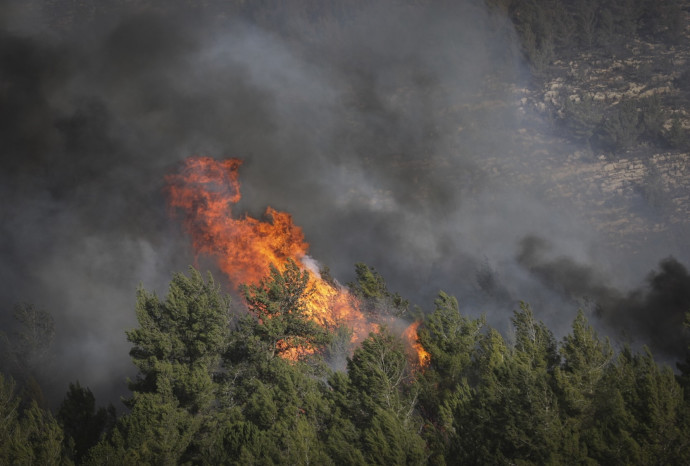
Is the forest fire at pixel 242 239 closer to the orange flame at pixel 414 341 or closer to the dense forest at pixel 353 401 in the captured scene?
the orange flame at pixel 414 341

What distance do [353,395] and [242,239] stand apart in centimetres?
2804

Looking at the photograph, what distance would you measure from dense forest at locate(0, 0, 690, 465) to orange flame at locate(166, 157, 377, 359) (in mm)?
2523

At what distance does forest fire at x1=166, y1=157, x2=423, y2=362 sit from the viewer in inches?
1822

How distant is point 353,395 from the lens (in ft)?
97.0

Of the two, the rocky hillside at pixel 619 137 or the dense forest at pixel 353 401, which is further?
the rocky hillside at pixel 619 137

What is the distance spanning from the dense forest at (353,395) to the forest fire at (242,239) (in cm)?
270

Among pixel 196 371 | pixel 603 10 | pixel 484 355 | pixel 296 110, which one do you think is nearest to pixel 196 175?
pixel 296 110

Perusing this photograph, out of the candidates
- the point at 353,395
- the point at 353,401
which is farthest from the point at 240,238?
the point at 353,401

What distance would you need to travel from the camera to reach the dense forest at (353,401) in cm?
2253

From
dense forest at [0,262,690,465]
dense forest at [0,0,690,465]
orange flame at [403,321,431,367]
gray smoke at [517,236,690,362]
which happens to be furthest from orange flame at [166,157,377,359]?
gray smoke at [517,236,690,362]

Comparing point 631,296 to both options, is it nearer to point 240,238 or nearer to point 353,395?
point 240,238

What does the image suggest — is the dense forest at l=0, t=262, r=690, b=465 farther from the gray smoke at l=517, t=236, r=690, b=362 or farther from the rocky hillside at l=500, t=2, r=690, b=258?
the rocky hillside at l=500, t=2, r=690, b=258

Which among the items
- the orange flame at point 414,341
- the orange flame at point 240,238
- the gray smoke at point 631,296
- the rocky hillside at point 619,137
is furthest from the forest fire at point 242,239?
the rocky hillside at point 619,137

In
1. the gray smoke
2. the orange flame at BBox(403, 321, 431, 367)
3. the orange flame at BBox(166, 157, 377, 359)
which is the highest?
the gray smoke
